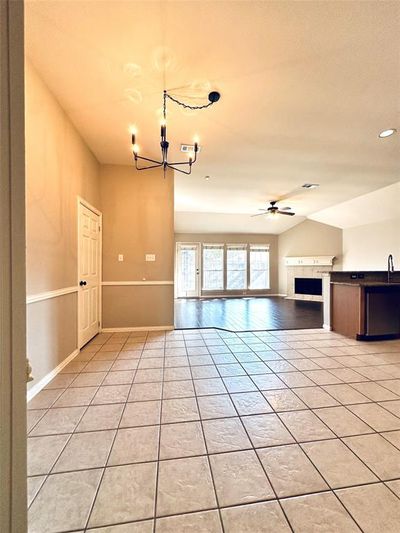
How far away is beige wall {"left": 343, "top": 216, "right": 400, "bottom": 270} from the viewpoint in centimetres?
621

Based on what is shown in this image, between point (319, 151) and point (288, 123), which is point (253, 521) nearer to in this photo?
point (288, 123)

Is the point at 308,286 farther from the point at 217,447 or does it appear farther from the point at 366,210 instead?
the point at 217,447

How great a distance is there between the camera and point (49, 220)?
8.00 ft

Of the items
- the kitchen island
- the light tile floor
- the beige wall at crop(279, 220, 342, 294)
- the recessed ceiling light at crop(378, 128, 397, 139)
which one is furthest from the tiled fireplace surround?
the light tile floor

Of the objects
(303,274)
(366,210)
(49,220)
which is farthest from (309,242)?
(49,220)

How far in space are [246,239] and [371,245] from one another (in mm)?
4051

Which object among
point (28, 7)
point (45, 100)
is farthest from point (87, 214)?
point (28, 7)

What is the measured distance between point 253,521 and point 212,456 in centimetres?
41

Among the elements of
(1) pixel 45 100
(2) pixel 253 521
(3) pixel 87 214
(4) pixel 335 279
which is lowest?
(2) pixel 253 521

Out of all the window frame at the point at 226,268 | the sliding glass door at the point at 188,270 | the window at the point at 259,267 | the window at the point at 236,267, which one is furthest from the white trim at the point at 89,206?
the window at the point at 259,267

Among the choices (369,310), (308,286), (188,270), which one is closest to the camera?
(369,310)

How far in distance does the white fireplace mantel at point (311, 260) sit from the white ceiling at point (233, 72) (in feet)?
15.6

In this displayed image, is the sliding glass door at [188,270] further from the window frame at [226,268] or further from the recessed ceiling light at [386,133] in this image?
the recessed ceiling light at [386,133]

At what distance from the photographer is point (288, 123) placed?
9.66 ft
